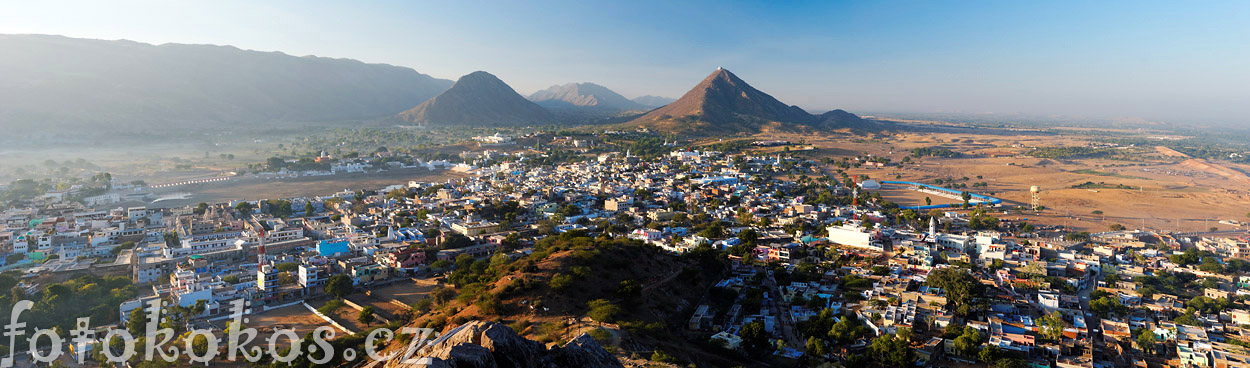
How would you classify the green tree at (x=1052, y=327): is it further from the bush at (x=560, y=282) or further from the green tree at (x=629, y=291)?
the bush at (x=560, y=282)

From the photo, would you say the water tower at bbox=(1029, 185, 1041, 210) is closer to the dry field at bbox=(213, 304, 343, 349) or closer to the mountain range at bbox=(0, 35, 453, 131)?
the dry field at bbox=(213, 304, 343, 349)

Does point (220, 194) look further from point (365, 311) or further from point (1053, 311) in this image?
point (1053, 311)

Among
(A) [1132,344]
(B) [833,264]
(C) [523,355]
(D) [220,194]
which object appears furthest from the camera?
(D) [220,194]

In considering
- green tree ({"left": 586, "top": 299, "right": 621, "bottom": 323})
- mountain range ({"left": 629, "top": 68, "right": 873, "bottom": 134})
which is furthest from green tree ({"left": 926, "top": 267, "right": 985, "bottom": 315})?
mountain range ({"left": 629, "top": 68, "right": 873, "bottom": 134})

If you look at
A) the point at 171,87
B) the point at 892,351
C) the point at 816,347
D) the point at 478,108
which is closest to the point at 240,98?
the point at 171,87

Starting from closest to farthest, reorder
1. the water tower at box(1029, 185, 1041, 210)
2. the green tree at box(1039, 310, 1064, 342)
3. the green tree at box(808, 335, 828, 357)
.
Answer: the green tree at box(808, 335, 828, 357) → the green tree at box(1039, 310, 1064, 342) → the water tower at box(1029, 185, 1041, 210)

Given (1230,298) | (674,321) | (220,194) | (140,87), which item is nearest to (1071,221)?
(1230,298)
